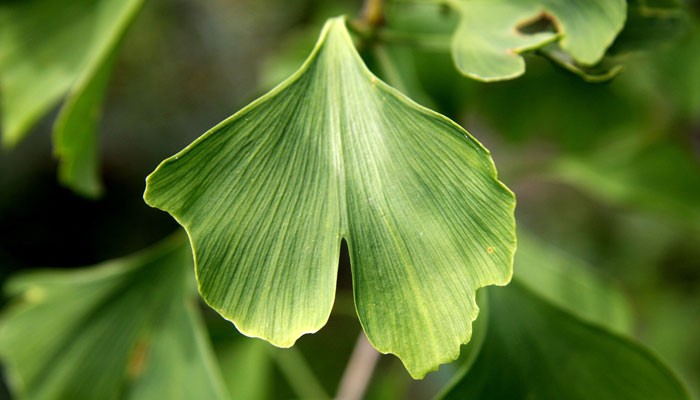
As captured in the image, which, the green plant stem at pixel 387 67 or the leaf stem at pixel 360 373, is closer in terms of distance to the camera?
the green plant stem at pixel 387 67

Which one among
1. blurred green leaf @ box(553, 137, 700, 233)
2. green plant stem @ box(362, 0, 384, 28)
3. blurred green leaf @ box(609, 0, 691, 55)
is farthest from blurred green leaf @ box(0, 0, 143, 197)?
blurred green leaf @ box(553, 137, 700, 233)

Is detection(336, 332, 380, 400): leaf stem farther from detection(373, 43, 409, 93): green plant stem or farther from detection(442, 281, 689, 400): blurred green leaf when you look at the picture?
detection(373, 43, 409, 93): green plant stem

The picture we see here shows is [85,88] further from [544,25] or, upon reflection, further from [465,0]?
[544,25]

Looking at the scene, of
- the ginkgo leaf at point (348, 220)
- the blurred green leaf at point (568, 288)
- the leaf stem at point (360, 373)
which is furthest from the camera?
the blurred green leaf at point (568, 288)

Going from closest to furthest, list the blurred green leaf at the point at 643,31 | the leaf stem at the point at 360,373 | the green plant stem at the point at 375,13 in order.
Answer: the blurred green leaf at the point at 643,31
the green plant stem at the point at 375,13
the leaf stem at the point at 360,373

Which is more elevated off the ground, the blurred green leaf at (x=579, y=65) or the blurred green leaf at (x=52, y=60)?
the blurred green leaf at (x=52, y=60)

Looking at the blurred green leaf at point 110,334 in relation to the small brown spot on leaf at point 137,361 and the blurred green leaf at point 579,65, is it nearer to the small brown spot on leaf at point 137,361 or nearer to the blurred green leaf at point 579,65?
the small brown spot on leaf at point 137,361

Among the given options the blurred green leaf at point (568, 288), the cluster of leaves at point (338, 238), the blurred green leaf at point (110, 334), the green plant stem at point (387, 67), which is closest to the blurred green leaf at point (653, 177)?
the blurred green leaf at point (568, 288)
